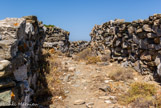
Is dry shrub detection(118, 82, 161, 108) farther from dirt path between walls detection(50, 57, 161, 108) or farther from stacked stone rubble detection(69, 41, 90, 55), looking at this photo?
stacked stone rubble detection(69, 41, 90, 55)

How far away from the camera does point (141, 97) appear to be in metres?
3.63

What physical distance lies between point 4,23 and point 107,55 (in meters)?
6.75

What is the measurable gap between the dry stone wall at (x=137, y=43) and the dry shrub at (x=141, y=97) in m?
1.16

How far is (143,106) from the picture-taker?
330 centimetres

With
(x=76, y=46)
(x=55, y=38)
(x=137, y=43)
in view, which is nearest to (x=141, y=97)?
(x=137, y=43)

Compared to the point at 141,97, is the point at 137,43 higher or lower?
higher

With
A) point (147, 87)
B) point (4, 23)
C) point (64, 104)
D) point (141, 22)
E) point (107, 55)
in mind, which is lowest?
point (64, 104)

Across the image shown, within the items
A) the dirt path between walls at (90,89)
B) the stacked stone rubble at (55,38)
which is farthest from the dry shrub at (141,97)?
the stacked stone rubble at (55,38)

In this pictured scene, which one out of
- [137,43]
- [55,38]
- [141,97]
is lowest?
[141,97]

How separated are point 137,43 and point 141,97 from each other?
316cm

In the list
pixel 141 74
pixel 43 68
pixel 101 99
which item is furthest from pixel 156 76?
pixel 43 68

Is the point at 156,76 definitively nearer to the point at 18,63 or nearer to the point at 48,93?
the point at 48,93

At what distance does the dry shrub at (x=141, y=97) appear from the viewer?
335cm

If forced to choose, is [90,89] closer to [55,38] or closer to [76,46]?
[55,38]
